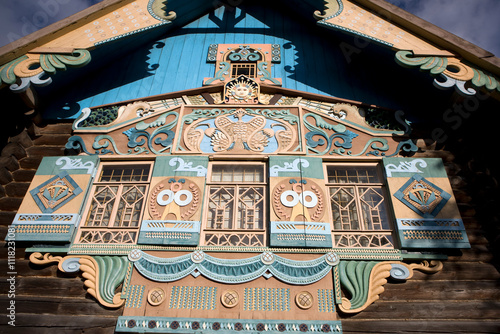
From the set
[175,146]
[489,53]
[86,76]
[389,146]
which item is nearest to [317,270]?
[389,146]

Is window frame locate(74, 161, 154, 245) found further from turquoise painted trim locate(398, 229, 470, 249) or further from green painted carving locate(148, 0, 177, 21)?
turquoise painted trim locate(398, 229, 470, 249)

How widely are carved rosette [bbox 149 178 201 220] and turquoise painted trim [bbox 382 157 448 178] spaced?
3419mm

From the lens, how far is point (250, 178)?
6.99 metres

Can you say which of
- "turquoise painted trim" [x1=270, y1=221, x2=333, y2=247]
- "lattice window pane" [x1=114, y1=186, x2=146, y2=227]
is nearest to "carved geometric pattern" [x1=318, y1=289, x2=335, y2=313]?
"turquoise painted trim" [x1=270, y1=221, x2=333, y2=247]

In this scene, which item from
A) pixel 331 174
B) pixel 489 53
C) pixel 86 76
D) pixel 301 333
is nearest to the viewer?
pixel 301 333

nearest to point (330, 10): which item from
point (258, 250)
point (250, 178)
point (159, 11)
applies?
point (159, 11)

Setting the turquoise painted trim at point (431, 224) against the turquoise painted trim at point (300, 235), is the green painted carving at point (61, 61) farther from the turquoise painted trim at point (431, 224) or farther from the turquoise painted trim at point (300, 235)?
the turquoise painted trim at point (431, 224)

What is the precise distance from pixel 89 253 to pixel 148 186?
1473mm

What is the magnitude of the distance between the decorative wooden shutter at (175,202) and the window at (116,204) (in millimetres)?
256

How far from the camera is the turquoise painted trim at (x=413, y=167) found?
669cm

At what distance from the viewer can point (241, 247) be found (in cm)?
594

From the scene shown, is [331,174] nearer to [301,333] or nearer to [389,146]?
[389,146]

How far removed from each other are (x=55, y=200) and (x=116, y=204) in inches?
39.8

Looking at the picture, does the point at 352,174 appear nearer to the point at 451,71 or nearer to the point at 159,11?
the point at 451,71
